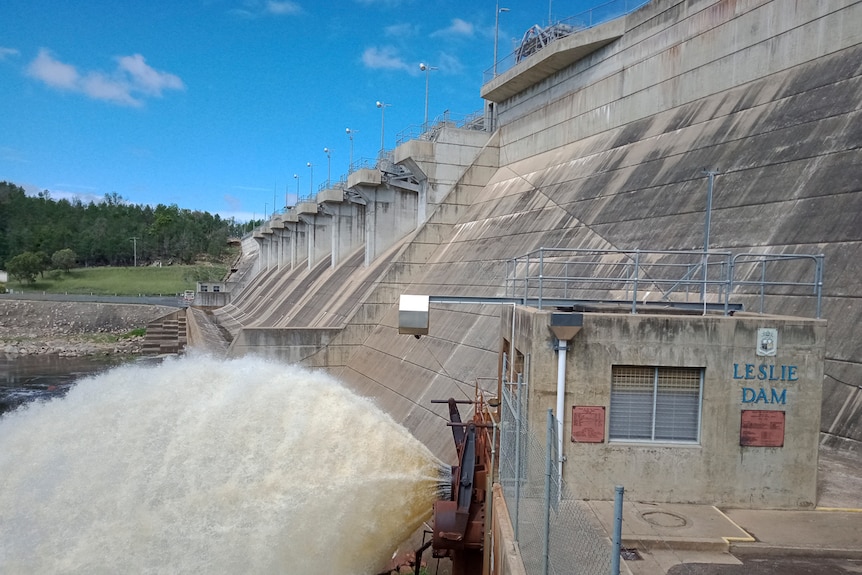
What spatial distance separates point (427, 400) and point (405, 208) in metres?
16.6

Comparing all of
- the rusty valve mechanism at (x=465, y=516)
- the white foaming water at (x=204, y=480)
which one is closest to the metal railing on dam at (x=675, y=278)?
the rusty valve mechanism at (x=465, y=516)

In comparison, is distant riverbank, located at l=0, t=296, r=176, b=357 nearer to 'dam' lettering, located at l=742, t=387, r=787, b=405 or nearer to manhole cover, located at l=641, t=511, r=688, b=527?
manhole cover, located at l=641, t=511, r=688, b=527

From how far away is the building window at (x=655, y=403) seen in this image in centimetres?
680

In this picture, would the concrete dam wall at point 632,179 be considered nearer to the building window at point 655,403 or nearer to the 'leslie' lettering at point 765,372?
the 'leslie' lettering at point 765,372

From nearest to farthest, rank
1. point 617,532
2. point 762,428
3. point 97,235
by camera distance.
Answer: point 617,532 → point 762,428 → point 97,235

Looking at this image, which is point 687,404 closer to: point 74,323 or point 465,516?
point 465,516

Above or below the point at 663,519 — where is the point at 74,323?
below

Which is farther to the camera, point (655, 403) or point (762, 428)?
point (655, 403)

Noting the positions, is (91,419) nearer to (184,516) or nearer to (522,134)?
(184,516)

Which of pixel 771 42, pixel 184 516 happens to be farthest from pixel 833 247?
pixel 184 516

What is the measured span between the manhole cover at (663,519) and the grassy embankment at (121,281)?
293ft

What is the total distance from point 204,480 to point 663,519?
20.5 ft

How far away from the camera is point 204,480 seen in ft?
27.7

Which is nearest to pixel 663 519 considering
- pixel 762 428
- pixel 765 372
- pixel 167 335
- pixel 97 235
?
pixel 762 428
